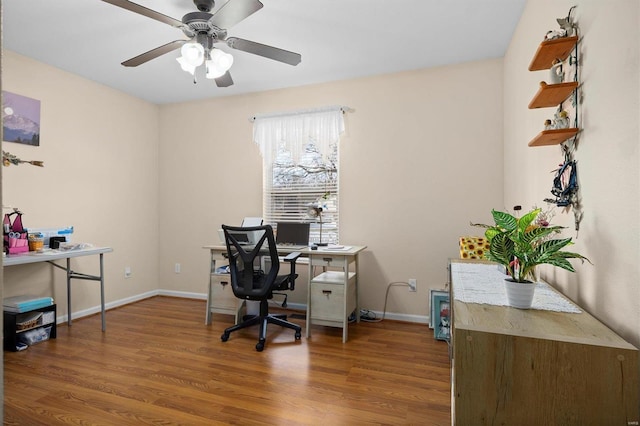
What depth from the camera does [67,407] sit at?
1990 millimetres

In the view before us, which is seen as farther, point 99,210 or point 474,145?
point 99,210

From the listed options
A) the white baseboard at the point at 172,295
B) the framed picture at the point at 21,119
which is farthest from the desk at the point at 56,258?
the framed picture at the point at 21,119

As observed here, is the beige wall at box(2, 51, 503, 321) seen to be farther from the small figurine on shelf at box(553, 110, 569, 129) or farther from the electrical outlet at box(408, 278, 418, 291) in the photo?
the small figurine on shelf at box(553, 110, 569, 129)

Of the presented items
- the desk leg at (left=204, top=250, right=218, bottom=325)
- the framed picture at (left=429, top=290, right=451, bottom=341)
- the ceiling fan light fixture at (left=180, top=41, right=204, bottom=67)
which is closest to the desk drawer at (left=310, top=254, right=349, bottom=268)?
the framed picture at (left=429, top=290, right=451, bottom=341)

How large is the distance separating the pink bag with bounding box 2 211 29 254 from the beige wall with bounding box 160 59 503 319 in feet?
Result: 6.20

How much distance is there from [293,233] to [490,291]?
7.44 feet

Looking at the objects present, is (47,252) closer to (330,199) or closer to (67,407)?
(67,407)


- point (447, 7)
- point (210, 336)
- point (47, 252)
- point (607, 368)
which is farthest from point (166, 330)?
point (447, 7)

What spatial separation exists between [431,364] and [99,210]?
3.76m

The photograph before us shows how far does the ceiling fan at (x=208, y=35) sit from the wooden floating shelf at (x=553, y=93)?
154 cm

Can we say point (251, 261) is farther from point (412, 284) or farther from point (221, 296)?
point (412, 284)

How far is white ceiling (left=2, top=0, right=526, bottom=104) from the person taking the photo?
244cm

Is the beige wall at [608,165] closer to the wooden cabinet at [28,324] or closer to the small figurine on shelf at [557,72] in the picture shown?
the small figurine on shelf at [557,72]

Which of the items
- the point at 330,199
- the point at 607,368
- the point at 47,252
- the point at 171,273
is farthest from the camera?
the point at 171,273
